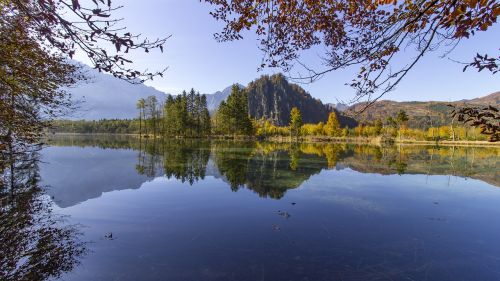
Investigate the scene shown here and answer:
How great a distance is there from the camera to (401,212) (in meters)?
10.7

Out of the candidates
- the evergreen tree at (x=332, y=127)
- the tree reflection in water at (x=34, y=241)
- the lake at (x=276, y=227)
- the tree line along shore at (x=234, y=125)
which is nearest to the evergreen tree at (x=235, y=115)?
the tree line along shore at (x=234, y=125)

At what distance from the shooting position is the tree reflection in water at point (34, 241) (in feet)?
19.0

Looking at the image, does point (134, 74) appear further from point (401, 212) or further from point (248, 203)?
point (401, 212)

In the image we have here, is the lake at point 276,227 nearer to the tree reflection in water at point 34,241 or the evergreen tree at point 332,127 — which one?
the tree reflection in water at point 34,241

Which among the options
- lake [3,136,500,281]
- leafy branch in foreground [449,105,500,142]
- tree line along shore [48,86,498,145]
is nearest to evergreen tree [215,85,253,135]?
tree line along shore [48,86,498,145]

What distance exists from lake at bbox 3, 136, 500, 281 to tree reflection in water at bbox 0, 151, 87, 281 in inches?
11.6

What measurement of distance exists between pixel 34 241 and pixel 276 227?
6401mm

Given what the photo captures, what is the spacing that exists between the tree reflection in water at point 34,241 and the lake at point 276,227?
0.97 ft

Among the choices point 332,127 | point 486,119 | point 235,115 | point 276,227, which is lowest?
point 276,227

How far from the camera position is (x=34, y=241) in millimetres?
7168

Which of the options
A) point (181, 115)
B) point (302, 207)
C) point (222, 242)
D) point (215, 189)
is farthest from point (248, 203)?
point (181, 115)

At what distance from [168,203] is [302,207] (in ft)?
17.4

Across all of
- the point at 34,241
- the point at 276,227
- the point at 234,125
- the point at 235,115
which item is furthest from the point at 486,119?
the point at 234,125

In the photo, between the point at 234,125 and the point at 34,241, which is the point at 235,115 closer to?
the point at 234,125
